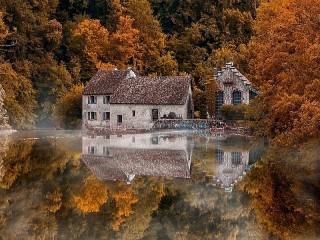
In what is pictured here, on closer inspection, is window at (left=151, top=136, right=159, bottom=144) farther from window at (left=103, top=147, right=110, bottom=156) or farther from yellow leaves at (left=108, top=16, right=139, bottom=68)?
yellow leaves at (left=108, top=16, right=139, bottom=68)

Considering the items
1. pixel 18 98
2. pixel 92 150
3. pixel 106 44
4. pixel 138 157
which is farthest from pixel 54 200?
pixel 106 44

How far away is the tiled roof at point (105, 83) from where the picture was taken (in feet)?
171

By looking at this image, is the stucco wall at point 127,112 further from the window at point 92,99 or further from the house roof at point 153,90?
the house roof at point 153,90

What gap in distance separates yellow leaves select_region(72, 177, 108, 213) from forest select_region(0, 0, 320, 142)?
18273mm

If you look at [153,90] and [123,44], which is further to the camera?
[123,44]

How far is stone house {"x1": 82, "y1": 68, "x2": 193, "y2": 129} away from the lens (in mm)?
48344

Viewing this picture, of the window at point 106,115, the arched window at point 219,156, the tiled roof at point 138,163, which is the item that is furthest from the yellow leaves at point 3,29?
the arched window at point 219,156

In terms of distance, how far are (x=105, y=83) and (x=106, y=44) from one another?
11.5m

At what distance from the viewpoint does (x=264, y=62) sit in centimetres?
2923

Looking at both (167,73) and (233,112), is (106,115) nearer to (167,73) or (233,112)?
(233,112)

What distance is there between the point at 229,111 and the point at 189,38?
22.9m

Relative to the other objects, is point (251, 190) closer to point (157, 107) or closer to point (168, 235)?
point (168, 235)

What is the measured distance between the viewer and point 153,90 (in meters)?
49.8

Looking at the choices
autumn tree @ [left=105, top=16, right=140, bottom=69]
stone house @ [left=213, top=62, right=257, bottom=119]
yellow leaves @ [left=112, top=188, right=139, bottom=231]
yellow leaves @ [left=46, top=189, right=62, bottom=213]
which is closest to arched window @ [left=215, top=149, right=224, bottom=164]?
yellow leaves @ [left=112, top=188, right=139, bottom=231]
